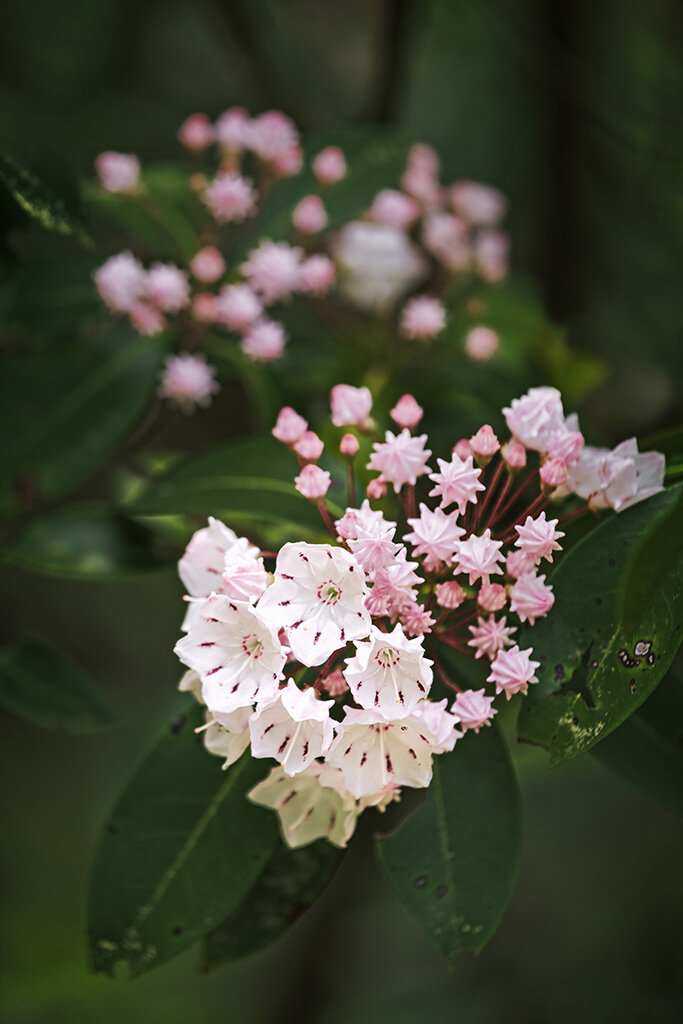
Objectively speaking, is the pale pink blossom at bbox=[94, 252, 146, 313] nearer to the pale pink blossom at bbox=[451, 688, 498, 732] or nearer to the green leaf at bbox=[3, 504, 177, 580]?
the green leaf at bbox=[3, 504, 177, 580]

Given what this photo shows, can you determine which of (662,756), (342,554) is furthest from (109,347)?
(662,756)

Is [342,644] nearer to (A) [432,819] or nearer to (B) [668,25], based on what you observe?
(A) [432,819]

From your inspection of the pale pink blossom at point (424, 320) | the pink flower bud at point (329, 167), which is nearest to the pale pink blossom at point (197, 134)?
the pink flower bud at point (329, 167)

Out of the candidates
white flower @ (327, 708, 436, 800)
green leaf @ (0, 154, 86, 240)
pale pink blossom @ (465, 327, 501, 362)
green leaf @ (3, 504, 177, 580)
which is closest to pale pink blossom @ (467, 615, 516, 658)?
white flower @ (327, 708, 436, 800)

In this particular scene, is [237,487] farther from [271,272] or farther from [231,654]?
[271,272]

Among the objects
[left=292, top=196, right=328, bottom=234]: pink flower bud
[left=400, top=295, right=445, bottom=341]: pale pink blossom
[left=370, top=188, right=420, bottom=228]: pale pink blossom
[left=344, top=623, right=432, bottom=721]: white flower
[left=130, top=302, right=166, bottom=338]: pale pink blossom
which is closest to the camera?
[left=344, top=623, right=432, bottom=721]: white flower

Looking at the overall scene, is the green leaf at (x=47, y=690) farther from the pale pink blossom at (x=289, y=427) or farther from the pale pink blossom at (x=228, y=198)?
the pale pink blossom at (x=228, y=198)
